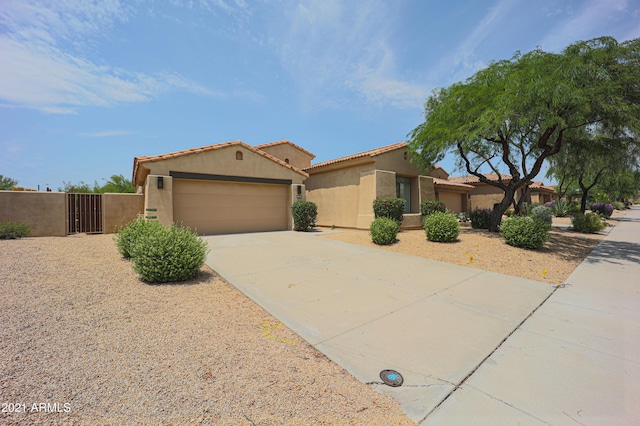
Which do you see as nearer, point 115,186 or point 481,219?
point 481,219

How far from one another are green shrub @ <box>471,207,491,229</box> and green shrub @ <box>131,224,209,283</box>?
44.7ft

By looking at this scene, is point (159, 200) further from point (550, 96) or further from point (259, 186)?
point (550, 96)

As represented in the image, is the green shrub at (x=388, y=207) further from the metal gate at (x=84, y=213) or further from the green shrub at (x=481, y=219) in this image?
the metal gate at (x=84, y=213)

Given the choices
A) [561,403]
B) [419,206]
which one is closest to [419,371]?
[561,403]

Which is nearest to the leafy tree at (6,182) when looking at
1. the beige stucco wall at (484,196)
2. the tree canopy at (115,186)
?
the tree canopy at (115,186)

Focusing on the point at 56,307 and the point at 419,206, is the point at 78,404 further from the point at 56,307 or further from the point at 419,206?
the point at 419,206

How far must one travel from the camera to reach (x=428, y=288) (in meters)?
5.65

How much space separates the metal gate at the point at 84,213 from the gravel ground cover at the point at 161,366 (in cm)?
959

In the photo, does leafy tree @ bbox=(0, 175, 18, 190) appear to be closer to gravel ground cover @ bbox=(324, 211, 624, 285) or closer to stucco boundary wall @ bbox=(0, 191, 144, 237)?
stucco boundary wall @ bbox=(0, 191, 144, 237)

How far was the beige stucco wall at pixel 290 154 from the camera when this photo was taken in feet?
73.7

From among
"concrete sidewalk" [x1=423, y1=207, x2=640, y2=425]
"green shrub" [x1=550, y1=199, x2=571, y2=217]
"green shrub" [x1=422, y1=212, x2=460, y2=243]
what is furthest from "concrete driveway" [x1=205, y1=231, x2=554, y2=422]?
"green shrub" [x1=550, y1=199, x2=571, y2=217]

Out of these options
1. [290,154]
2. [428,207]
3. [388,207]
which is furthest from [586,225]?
[290,154]

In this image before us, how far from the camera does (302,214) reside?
14.2 m

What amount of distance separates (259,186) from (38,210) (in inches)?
357
